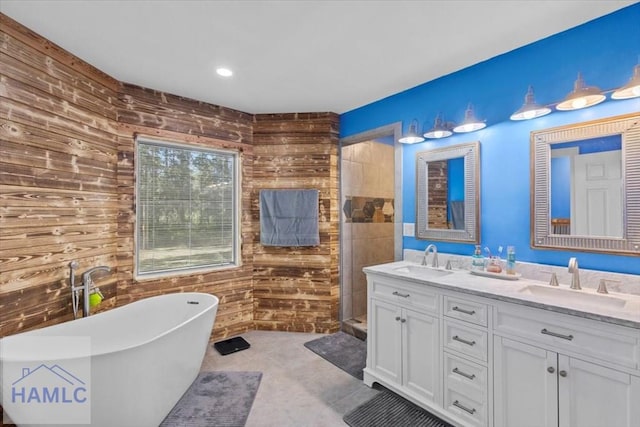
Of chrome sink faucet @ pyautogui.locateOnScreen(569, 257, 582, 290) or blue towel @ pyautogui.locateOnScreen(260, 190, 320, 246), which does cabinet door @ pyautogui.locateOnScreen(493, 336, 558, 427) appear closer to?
chrome sink faucet @ pyautogui.locateOnScreen(569, 257, 582, 290)

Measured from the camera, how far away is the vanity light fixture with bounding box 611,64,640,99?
148cm

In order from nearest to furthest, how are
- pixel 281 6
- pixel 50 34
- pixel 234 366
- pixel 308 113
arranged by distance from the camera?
pixel 281 6 → pixel 50 34 → pixel 234 366 → pixel 308 113

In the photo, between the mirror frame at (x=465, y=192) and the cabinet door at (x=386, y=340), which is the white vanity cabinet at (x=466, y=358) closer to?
the cabinet door at (x=386, y=340)

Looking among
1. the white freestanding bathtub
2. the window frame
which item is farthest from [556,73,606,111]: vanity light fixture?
the window frame

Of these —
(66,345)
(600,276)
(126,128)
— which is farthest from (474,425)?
(126,128)

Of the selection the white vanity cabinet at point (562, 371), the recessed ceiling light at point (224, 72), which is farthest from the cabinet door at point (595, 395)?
the recessed ceiling light at point (224, 72)

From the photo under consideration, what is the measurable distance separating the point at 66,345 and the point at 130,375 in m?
0.67

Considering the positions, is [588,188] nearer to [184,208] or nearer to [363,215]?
[363,215]

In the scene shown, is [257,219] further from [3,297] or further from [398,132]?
[3,297]

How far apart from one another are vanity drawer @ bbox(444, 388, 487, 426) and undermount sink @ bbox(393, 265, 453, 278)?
2.57 ft

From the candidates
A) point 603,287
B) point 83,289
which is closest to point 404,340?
point 603,287

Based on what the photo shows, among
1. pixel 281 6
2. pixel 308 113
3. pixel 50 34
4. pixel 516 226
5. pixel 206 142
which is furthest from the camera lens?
pixel 308 113

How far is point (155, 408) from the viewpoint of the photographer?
6.06 feet

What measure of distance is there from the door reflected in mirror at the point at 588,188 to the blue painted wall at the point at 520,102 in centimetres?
14
